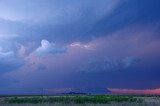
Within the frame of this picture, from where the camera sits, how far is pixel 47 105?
19375mm

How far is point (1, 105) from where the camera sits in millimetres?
20391

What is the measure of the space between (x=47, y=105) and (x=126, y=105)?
14.7 feet

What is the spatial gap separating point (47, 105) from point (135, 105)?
497 cm

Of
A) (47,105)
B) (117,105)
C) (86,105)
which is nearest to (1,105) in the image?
(47,105)

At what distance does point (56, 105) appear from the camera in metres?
19.5

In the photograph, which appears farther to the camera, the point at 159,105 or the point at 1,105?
the point at 1,105

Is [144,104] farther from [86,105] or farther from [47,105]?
[47,105]

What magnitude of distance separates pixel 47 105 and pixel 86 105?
222 cm

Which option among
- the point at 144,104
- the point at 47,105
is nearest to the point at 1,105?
the point at 47,105

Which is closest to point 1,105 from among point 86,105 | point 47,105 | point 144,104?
point 47,105

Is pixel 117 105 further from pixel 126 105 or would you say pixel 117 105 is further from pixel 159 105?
pixel 159 105

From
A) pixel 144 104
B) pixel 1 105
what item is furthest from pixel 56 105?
pixel 144 104

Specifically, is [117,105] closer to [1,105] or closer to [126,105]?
[126,105]

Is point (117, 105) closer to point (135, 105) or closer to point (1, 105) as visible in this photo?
point (135, 105)
